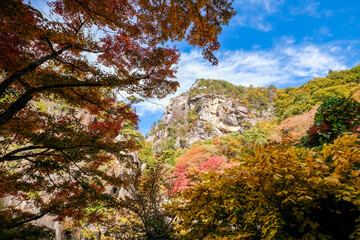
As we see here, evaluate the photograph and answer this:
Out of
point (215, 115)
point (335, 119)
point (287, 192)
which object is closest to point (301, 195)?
point (287, 192)

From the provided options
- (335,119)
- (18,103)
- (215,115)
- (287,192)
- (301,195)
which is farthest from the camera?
Answer: (215,115)

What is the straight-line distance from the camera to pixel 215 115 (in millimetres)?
47938

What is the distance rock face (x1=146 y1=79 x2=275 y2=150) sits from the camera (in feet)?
143

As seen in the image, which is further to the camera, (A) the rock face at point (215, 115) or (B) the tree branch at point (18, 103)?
(A) the rock face at point (215, 115)

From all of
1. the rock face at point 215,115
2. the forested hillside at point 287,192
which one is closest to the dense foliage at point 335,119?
the forested hillside at point 287,192

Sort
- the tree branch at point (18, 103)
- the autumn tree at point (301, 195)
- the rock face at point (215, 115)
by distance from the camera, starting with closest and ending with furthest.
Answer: the autumn tree at point (301, 195) < the tree branch at point (18, 103) < the rock face at point (215, 115)

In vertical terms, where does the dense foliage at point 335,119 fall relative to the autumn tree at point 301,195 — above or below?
above

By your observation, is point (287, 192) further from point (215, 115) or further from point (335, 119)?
point (215, 115)

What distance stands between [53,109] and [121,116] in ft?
46.6

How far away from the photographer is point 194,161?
16.4 meters

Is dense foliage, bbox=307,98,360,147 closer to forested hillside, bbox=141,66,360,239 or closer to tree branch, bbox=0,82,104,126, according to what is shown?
forested hillside, bbox=141,66,360,239

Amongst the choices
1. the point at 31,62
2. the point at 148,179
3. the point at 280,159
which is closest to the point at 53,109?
the point at 31,62

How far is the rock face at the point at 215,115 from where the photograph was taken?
143 ft

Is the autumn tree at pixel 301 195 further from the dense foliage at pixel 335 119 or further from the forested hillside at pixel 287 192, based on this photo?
the dense foliage at pixel 335 119
